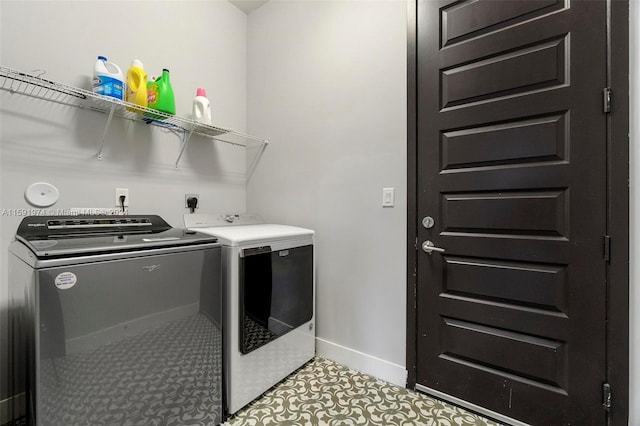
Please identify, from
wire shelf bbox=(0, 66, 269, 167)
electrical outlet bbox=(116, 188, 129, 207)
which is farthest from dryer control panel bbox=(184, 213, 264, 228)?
wire shelf bbox=(0, 66, 269, 167)

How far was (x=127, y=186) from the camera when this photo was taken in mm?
1753

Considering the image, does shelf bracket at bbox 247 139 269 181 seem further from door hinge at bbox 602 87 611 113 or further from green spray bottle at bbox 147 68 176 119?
door hinge at bbox 602 87 611 113

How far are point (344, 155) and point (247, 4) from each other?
1.60m

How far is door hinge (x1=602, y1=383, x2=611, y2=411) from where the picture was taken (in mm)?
1206

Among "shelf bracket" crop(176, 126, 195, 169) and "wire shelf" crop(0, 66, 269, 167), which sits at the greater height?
"wire shelf" crop(0, 66, 269, 167)

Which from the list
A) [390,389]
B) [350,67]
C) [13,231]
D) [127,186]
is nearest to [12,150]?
[13,231]

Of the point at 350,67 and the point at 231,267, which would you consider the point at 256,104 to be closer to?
the point at 350,67

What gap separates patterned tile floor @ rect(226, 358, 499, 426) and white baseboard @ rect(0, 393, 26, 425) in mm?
950

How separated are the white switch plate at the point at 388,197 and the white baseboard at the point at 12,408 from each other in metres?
2.05

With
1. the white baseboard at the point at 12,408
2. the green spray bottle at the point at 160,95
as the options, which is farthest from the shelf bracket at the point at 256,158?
the white baseboard at the point at 12,408

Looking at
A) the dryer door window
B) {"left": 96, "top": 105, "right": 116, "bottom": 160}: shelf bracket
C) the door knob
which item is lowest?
the dryer door window

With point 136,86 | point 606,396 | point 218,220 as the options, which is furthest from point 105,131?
point 606,396

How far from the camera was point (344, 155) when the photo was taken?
195 cm

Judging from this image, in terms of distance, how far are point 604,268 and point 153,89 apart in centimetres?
242
